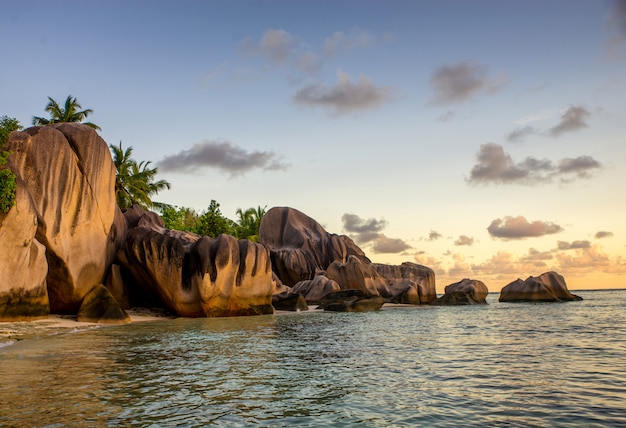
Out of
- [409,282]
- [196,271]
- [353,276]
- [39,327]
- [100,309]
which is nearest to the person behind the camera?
[39,327]

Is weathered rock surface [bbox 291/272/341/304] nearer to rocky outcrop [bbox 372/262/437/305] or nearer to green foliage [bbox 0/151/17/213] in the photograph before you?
rocky outcrop [bbox 372/262/437/305]

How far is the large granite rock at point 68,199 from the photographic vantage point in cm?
2302

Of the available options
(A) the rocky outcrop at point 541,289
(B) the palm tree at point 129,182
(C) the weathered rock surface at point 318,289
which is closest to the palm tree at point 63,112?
(B) the palm tree at point 129,182

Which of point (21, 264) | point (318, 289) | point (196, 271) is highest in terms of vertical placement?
point (21, 264)

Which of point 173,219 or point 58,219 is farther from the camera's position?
point 173,219

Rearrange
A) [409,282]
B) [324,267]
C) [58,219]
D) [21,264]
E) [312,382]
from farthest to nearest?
[324,267], [409,282], [58,219], [21,264], [312,382]

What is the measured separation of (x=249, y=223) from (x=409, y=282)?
24838 millimetres

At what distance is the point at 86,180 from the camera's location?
2570 cm

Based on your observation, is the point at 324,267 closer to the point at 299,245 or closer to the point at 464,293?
the point at 299,245

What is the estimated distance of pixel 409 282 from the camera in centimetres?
5334

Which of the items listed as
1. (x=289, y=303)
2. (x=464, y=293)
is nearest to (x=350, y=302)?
(x=289, y=303)

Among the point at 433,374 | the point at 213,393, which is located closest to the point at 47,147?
the point at 213,393

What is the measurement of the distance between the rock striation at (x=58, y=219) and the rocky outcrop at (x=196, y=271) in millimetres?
2146

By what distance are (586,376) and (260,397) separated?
671cm
